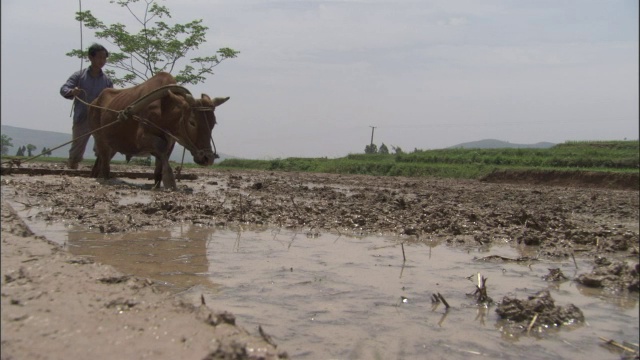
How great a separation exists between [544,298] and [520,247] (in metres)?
2.13

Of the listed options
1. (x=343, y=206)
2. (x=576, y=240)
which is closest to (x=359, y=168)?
(x=343, y=206)

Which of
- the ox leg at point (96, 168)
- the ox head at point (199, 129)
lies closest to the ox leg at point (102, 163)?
the ox leg at point (96, 168)

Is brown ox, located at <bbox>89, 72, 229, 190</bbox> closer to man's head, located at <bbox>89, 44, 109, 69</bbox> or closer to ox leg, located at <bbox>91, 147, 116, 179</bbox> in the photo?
ox leg, located at <bbox>91, 147, 116, 179</bbox>

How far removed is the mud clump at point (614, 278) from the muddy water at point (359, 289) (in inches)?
3.5


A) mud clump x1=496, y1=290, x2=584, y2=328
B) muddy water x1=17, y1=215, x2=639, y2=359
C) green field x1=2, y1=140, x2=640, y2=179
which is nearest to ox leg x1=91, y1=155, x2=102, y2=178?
muddy water x1=17, y1=215, x2=639, y2=359

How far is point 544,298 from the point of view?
9.14 ft

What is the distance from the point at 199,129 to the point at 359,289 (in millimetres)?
5251

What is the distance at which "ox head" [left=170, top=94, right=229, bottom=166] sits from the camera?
7812 millimetres

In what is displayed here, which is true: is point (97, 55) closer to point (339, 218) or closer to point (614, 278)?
point (339, 218)

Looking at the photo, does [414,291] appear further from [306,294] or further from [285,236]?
A: [285,236]

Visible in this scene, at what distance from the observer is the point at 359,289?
3.16 meters

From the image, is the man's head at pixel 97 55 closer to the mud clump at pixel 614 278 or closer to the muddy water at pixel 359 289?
the muddy water at pixel 359 289

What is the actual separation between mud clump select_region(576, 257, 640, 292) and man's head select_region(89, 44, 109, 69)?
7.44 m

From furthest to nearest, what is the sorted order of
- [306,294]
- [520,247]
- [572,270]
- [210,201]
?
[210,201] < [520,247] < [572,270] < [306,294]
